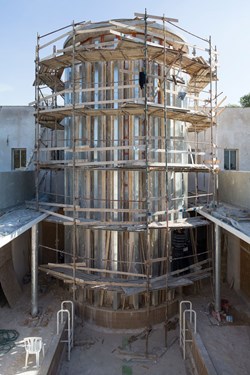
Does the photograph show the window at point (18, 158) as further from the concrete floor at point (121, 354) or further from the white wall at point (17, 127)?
the concrete floor at point (121, 354)

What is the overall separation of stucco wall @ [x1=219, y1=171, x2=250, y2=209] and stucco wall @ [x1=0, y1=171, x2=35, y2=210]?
8.63 m

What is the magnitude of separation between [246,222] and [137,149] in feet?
13.7

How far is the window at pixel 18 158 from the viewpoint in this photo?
664 inches

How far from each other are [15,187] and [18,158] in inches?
206

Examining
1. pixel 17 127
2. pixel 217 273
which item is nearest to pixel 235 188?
pixel 217 273

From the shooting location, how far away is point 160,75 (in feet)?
35.8

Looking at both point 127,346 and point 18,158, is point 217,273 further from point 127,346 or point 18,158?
point 18,158

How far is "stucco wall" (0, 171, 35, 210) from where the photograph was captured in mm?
11141

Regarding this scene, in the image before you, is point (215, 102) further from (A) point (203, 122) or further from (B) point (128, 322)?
(B) point (128, 322)

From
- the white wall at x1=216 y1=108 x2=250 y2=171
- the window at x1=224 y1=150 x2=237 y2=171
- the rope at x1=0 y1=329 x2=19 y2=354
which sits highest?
the white wall at x1=216 y1=108 x2=250 y2=171

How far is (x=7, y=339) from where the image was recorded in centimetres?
887

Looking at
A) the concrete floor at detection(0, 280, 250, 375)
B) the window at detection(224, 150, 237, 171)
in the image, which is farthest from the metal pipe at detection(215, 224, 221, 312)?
the window at detection(224, 150, 237, 171)

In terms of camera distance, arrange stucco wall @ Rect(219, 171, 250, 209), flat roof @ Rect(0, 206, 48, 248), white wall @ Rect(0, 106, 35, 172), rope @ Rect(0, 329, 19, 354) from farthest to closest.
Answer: white wall @ Rect(0, 106, 35, 172)
stucco wall @ Rect(219, 171, 250, 209)
rope @ Rect(0, 329, 19, 354)
flat roof @ Rect(0, 206, 48, 248)

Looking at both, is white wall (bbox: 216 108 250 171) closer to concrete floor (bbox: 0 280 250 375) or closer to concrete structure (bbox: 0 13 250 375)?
concrete structure (bbox: 0 13 250 375)
